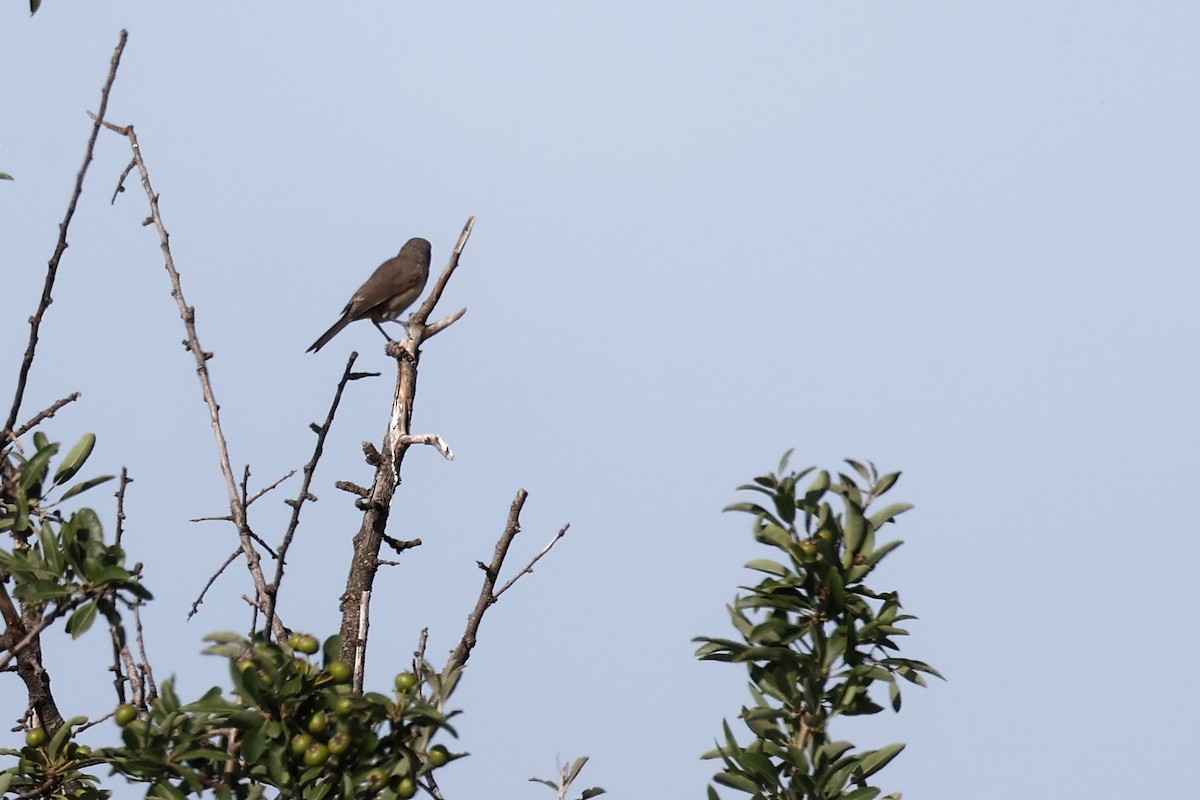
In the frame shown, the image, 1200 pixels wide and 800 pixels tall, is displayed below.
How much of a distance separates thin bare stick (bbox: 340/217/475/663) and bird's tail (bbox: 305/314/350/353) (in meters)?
6.58

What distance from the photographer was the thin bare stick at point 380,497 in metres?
5.58

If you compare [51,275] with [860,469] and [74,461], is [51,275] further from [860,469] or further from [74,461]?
[860,469]

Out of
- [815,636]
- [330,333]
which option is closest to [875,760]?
[815,636]

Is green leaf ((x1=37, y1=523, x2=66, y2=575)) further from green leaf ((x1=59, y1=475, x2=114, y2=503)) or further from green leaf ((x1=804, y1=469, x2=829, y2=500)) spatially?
green leaf ((x1=804, y1=469, x2=829, y2=500))

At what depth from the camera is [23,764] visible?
4.12m

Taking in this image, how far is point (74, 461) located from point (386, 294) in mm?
9432

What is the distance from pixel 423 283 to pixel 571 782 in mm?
10176

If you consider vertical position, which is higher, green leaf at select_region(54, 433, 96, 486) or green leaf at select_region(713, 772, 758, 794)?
green leaf at select_region(54, 433, 96, 486)

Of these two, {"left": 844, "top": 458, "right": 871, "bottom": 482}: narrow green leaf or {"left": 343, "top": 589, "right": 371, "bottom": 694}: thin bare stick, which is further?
{"left": 343, "top": 589, "right": 371, "bottom": 694}: thin bare stick

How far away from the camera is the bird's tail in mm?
13367

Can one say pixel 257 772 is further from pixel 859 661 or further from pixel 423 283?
pixel 423 283

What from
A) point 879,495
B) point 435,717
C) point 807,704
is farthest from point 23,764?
point 879,495

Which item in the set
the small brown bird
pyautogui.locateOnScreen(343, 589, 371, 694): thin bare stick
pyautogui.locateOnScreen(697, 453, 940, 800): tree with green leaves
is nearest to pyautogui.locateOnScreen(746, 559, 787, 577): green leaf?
pyautogui.locateOnScreen(697, 453, 940, 800): tree with green leaves

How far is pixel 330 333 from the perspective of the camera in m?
13.4
